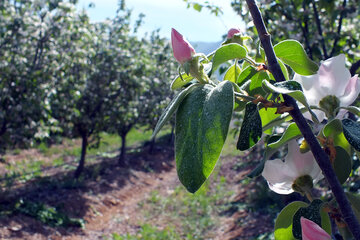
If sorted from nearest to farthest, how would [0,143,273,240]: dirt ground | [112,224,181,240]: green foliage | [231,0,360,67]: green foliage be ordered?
[231,0,360,67]: green foliage < [0,143,273,240]: dirt ground < [112,224,181,240]: green foliage

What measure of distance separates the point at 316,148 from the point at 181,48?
9.9 inches

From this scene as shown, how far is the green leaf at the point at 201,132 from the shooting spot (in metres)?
0.50

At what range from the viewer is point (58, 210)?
7031mm

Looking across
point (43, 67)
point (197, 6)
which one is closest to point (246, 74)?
point (197, 6)

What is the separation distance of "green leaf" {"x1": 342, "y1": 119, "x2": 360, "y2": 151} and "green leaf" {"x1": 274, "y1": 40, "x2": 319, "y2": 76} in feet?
0.37

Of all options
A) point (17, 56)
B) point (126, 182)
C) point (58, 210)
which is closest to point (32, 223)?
point (58, 210)

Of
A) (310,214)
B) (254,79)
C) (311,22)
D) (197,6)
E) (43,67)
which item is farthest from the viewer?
(43,67)

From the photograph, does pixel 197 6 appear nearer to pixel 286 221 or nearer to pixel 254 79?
pixel 254 79

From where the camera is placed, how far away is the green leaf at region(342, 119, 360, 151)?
1.83 feet

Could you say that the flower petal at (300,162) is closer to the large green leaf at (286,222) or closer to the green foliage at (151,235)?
the large green leaf at (286,222)

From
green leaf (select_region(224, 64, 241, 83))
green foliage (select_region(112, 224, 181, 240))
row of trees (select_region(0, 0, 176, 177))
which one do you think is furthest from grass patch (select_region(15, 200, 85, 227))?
green leaf (select_region(224, 64, 241, 83))

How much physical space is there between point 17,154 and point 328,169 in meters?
12.0

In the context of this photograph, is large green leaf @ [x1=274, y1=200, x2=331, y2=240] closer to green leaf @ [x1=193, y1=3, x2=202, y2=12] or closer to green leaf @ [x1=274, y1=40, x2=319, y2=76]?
green leaf @ [x1=274, y1=40, x2=319, y2=76]

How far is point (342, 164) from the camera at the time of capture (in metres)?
0.67
